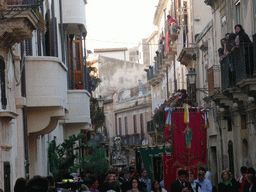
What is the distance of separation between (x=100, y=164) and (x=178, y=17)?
18.5 m

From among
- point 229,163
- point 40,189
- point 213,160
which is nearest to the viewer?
point 40,189

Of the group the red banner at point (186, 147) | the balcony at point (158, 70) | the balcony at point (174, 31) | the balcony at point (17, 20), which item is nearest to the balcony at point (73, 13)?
the red banner at point (186, 147)

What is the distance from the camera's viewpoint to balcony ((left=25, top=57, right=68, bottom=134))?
45.2 ft

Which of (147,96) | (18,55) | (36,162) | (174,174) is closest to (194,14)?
(174,174)

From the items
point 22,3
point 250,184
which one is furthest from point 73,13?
point 250,184

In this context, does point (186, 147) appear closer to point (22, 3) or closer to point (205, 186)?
point (205, 186)

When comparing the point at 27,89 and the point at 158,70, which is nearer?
the point at 27,89

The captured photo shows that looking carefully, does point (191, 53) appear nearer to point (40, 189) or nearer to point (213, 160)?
point (213, 160)

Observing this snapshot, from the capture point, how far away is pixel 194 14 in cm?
3128

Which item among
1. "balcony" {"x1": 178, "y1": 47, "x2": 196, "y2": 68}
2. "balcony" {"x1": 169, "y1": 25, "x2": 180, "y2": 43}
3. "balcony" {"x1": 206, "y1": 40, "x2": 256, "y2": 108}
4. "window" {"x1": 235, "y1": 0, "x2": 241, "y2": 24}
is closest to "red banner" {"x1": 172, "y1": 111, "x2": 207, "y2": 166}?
"balcony" {"x1": 206, "y1": 40, "x2": 256, "y2": 108}

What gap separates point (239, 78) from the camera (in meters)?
17.1

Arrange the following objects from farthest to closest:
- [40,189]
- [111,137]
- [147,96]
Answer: [111,137]
[147,96]
[40,189]

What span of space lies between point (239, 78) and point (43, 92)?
5800mm

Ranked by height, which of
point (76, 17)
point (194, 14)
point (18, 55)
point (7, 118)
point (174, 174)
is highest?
point (194, 14)
